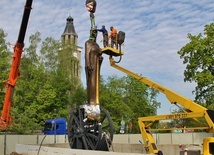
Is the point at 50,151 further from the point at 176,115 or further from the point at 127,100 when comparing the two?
the point at 127,100

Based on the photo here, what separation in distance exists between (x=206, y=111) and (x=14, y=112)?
3054 cm

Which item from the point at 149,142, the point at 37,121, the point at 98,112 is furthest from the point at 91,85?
the point at 37,121

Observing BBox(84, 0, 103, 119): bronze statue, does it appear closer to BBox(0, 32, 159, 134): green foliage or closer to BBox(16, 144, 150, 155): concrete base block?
BBox(16, 144, 150, 155): concrete base block

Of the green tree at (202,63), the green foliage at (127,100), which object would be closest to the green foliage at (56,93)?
the green foliage at (127,100)

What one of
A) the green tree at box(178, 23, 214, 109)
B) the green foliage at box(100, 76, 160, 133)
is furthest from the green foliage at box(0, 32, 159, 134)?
the green tree at box(178, 23, 214, 109)

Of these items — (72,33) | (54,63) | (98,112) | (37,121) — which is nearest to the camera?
(98,112)

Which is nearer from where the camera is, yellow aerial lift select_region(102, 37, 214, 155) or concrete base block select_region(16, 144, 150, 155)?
yellow aerial lift select_region(102, 37, 214, 155)

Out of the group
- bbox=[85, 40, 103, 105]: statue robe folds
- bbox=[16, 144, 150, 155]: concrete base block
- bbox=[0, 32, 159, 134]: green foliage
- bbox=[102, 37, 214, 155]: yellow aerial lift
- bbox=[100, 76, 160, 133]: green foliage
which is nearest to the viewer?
bbox=[102, 37, 214, 155]: yellow aerial lift

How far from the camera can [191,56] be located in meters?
35.8

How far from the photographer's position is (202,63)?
34.8 metres

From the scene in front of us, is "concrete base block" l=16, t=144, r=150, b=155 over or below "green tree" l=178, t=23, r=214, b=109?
below

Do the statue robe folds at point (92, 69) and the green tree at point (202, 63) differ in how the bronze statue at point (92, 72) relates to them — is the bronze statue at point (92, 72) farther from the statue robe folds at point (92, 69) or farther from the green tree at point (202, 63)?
the green tree at point (202, 63)

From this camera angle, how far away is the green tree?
3400 centimetres

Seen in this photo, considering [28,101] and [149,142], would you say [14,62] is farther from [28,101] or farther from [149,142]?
[28,101]
